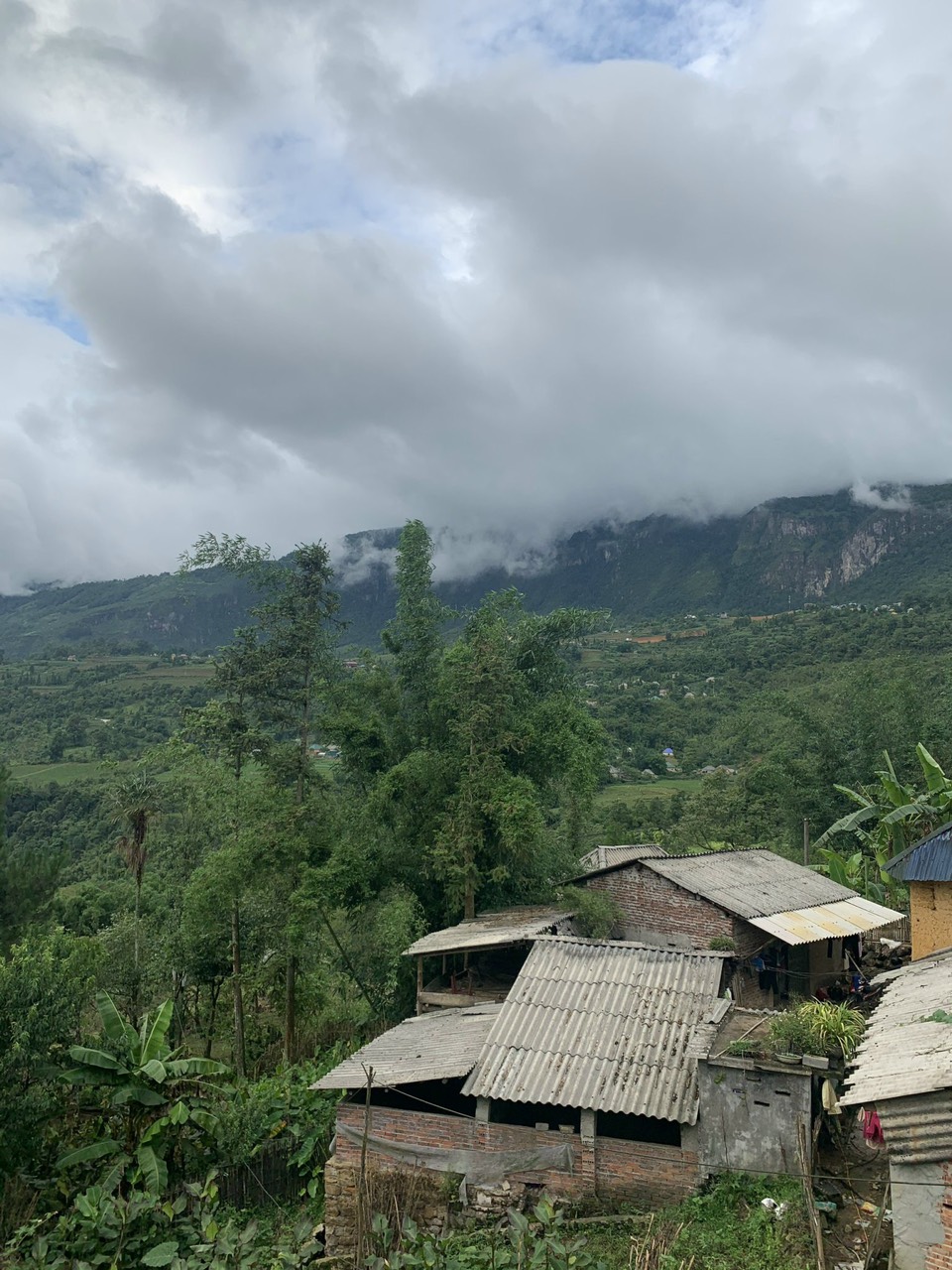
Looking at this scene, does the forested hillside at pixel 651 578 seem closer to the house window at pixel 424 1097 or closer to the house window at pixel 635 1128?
the house window at pixel 635 1128

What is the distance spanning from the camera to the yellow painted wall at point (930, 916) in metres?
15.0

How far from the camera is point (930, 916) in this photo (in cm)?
1523

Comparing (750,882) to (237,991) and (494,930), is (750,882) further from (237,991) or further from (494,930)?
(237,991)

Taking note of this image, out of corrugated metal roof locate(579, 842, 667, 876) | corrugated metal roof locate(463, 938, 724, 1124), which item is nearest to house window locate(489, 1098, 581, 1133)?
corrugated metal roof locate(463, 938, 724, 1124)

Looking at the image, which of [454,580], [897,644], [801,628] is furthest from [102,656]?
[897,644]

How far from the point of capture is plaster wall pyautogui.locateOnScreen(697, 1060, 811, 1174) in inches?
377

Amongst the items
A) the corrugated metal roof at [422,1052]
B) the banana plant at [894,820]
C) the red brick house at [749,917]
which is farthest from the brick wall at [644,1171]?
the banana plant at [894,820]

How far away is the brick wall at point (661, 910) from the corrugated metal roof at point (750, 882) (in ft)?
0.93

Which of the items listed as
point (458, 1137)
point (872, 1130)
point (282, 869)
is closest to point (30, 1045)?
point (458, 1137)

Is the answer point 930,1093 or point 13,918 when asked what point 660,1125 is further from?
point 13,918

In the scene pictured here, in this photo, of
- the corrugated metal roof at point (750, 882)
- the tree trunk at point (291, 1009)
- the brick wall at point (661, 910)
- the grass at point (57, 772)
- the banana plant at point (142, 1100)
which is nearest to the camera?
the banana plant at point (142, 1100)

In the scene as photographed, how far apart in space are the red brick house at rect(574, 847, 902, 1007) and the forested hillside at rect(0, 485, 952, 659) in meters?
80.4

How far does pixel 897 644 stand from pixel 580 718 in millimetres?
54081

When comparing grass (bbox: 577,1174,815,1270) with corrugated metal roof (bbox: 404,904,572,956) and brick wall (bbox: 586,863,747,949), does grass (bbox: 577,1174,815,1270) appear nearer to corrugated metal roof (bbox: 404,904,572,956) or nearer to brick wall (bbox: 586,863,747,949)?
corrugated metal roof (bbox: 404,904,572,956)
